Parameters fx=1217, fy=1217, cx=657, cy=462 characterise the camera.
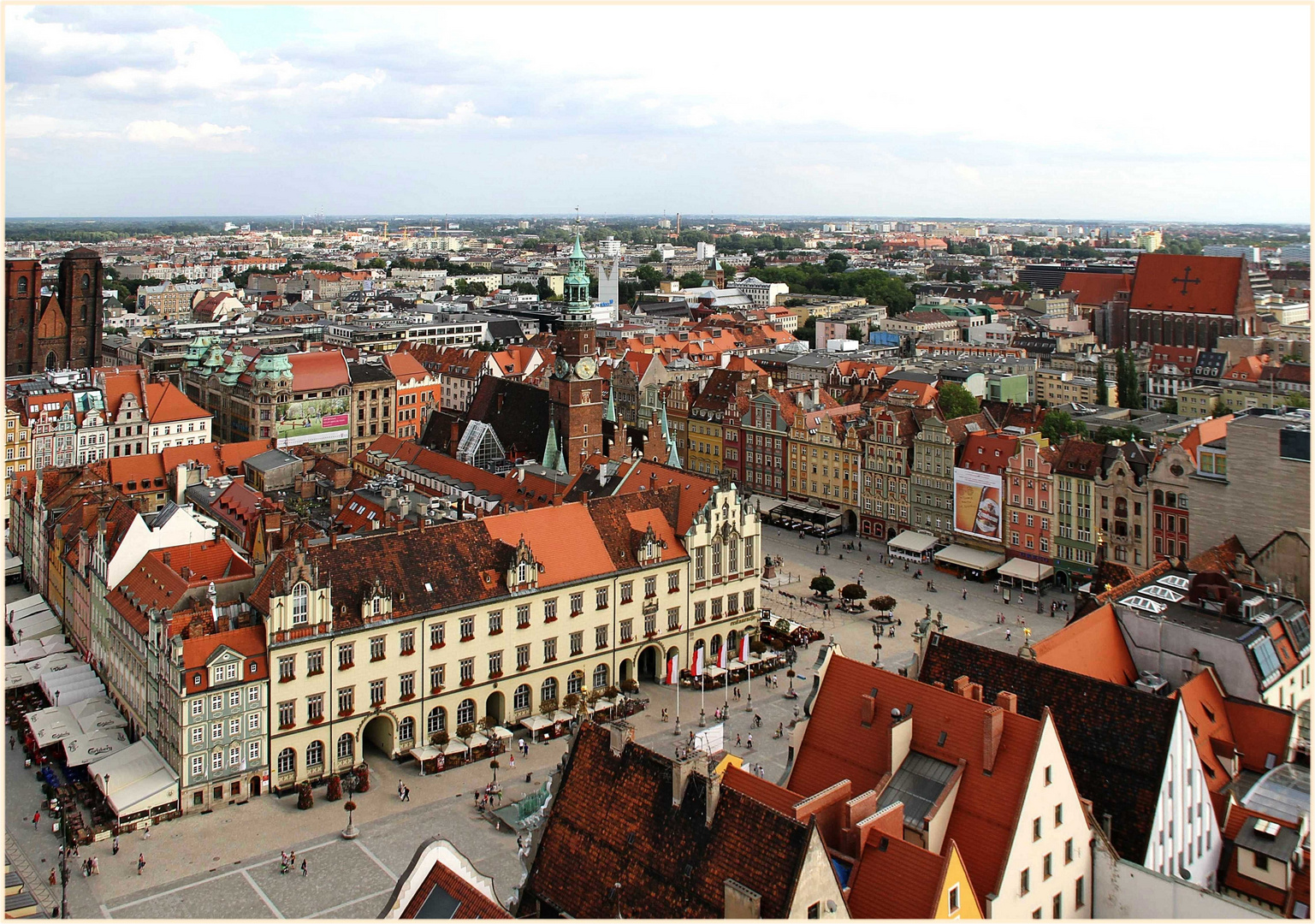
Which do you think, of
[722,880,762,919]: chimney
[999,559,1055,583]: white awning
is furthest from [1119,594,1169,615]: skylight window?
[999,559,1055,583]: white awning

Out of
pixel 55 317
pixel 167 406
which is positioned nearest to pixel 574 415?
pixel 167 406

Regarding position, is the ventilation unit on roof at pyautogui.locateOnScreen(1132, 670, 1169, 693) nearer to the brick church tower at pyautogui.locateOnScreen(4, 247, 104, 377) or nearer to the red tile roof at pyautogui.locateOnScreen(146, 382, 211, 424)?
the red tile roof at pyautogui.locateOnScreen(146, 382, 211, 424)

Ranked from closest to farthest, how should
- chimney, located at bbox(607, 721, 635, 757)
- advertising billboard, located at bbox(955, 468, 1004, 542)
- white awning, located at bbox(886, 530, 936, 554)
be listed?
1. chimney, located at bbox(607, 721, 635, 757)
2. advertising billboard, located at bbox(955, 468, 1004, 542)
3. white awning, located at bbox(886, 530, 936, 554)

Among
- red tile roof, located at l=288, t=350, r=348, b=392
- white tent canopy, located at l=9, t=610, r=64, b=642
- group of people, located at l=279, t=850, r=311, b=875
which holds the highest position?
red tile roof, located at l=288, t=350, r=348, b=392

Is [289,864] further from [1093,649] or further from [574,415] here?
[574,415]

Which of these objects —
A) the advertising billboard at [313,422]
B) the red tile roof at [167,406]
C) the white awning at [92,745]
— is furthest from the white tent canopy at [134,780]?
the advertising billboard at [313,422]

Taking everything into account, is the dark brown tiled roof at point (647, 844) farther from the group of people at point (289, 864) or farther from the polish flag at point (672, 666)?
the polish flag at point (672, 666)
